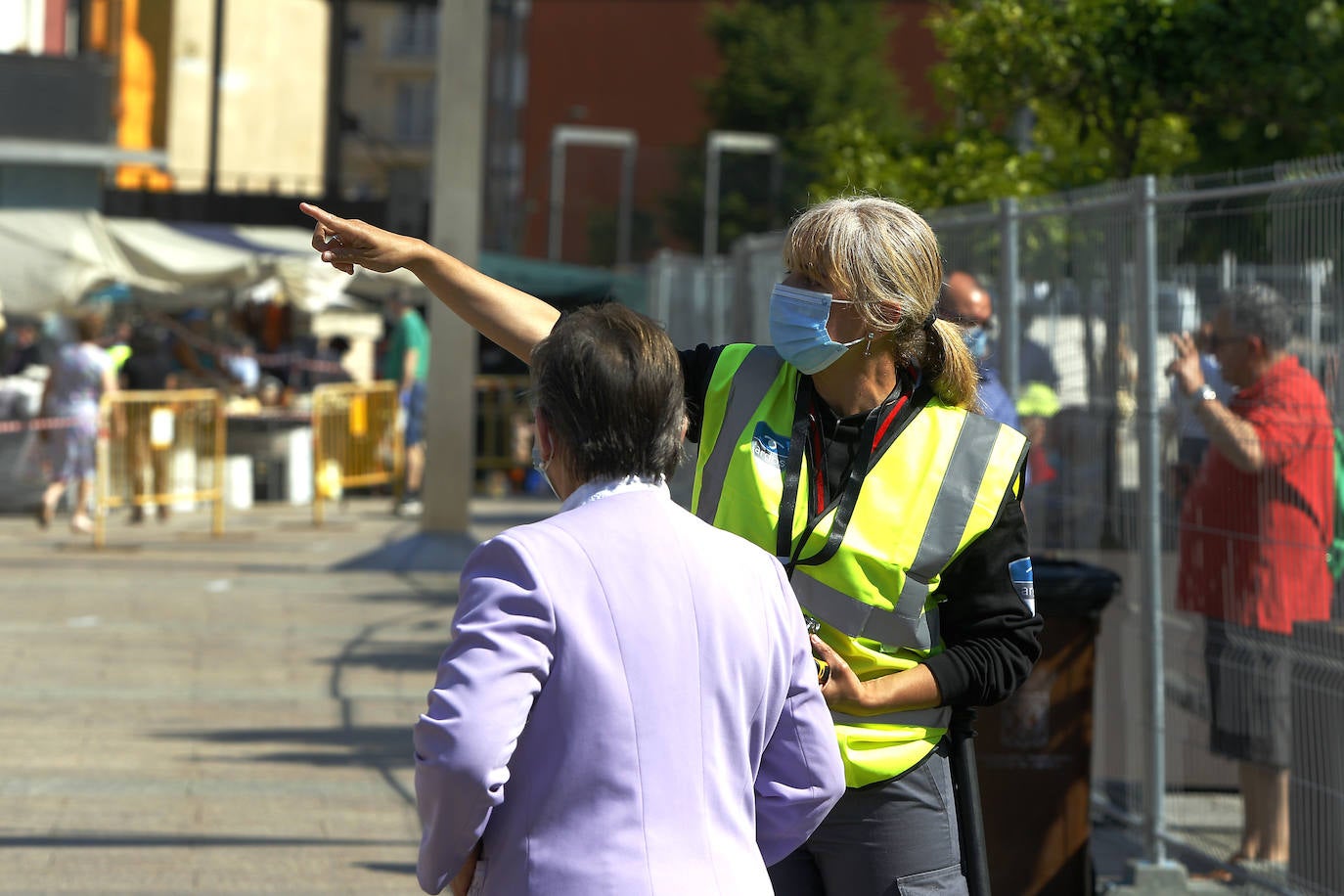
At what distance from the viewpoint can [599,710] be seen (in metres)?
2.21

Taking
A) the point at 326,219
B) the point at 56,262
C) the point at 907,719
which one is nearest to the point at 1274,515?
the point at 907,719

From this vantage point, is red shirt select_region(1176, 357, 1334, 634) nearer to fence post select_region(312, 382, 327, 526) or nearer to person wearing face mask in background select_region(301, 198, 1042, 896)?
person wearing face mask in background select_region(301, 198, 1042, 896)

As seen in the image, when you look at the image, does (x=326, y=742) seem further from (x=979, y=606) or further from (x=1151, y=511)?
(x=979, y=606)

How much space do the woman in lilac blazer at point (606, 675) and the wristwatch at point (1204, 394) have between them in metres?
3.44

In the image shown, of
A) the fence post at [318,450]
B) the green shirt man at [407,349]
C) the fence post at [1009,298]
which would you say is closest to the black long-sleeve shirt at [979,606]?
the fence post at [1009,298]

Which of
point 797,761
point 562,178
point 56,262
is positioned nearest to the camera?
point 797,761

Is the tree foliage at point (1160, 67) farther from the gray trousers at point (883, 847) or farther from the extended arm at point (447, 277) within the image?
the gray trousers at point (883, 847)

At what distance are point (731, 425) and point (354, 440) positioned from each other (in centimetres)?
1586

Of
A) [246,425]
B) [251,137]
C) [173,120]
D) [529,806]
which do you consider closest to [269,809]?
[529,806]

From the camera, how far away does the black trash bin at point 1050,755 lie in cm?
509

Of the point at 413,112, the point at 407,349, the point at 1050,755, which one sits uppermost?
the point at 413,112

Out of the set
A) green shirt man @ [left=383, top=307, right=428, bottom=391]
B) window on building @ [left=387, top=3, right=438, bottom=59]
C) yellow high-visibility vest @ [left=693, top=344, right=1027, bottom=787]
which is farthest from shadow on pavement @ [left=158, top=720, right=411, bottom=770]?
window on building @ [left=387, top=3, right=438, bottom=59]

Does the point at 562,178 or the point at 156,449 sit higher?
the point at 562,178

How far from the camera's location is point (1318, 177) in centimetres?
483
